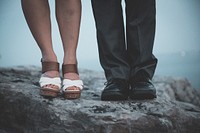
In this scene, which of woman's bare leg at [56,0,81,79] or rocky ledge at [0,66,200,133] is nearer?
rocky ledge at [0,66,200,133]

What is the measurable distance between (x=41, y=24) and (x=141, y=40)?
1.62ft

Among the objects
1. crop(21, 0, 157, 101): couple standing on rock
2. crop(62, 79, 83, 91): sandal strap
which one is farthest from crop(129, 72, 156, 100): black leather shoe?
crop(62, 79, 83, 91): sandal strap

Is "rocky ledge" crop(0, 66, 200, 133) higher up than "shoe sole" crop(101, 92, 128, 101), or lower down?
lower down

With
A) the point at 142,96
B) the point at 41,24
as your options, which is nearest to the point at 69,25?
the point at 41,24

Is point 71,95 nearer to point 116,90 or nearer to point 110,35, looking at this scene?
point 116,90

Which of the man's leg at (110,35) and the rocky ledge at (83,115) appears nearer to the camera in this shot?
the rocky ledge at (83,115)

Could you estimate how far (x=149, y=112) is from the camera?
108 centimetres

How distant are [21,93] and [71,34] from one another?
0.38m

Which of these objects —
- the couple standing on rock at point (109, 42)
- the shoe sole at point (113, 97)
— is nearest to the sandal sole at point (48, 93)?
the couple standing on rock at point (109, 42)

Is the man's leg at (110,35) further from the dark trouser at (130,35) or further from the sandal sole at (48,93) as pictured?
the sandal sole at (48,93)

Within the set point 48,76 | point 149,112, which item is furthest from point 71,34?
point 149,112

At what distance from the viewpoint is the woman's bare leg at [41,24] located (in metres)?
1.12

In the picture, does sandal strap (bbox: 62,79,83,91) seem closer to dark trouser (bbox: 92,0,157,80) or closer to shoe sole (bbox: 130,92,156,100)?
dark trouser (bbox: 92,0,157,80)

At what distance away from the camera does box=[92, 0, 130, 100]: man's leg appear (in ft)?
3.77
